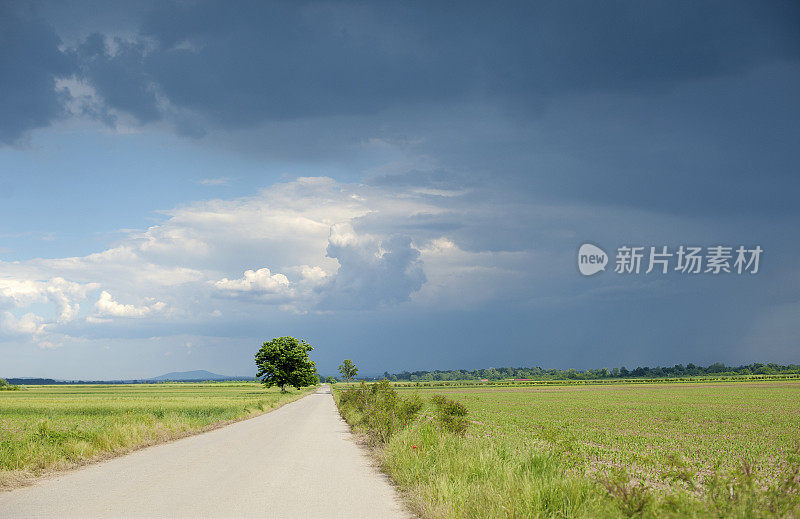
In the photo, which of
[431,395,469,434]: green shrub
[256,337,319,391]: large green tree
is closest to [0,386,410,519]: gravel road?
[431,395,469,434]: green shrub

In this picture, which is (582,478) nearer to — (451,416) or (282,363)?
(451,416)

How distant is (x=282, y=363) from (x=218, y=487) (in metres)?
95.0

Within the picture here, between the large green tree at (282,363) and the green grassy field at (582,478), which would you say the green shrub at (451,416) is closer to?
the green grassy field at (582,478)

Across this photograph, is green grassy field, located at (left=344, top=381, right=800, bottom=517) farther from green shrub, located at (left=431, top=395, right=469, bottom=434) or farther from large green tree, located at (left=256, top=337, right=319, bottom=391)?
large green tree, located at (left=256, top=337, right=319, bottom=391)

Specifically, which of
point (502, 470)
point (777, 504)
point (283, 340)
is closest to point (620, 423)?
point (502, 470)

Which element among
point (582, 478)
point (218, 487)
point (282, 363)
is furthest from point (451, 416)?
point (282, 363)

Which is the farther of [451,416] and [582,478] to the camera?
[451,416]

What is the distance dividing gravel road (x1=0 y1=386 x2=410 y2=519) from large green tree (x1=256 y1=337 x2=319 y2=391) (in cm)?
8577

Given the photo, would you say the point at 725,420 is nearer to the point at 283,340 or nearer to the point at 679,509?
the point at 679,509

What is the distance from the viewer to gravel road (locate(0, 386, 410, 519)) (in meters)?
9.68

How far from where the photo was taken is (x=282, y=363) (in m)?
104

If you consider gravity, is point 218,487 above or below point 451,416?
below

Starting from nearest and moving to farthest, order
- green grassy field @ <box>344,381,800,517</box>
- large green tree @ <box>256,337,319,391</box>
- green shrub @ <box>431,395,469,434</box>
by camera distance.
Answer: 1. green grassy field @ <box>344,381,800,517</box>
2. green shrub @ <box>431,395,469,434</box>
3. large green tree @ <box>256,337,319,391</box>

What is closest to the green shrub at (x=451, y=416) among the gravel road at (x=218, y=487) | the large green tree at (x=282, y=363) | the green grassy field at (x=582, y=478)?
the green grassy field at (x=582, y=478)
